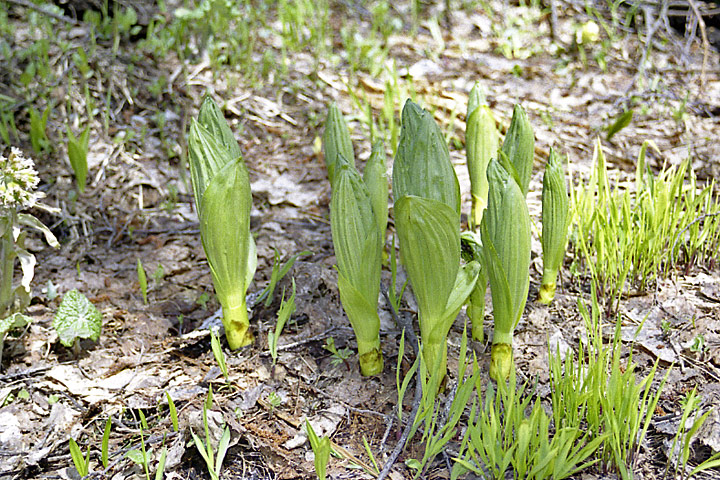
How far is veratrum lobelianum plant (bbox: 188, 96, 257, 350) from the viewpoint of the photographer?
5.34 feet

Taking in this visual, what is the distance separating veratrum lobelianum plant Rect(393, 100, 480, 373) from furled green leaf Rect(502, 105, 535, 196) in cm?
38

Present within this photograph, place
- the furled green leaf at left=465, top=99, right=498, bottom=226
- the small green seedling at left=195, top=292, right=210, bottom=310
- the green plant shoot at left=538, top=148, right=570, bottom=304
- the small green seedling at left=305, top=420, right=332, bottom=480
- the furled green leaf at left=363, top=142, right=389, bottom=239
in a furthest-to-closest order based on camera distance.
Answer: the small green seedling at left=195, top=292, right=210, bottom=310, the furled green leaf at left=465, top=99, right=498, bottom=226, the furled green leaf at left=363, top=142, right=389, bottom=239, the green plant shoot at left=538, top=148, right=570, bottom=304, the small green seedling at left=305, top=420, right=332, bottom=480

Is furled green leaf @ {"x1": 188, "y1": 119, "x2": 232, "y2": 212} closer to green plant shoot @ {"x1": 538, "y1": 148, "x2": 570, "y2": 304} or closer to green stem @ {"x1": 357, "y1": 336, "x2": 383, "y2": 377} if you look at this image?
green stem @ {"x1": 357, "y1": 336, "x2": 383, "y2": 377}

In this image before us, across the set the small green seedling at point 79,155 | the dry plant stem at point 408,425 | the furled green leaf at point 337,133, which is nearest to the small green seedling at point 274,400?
the dry plant stem at point 408,425

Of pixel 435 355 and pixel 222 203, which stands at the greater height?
pixel 222 203

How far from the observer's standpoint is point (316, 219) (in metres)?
2.60

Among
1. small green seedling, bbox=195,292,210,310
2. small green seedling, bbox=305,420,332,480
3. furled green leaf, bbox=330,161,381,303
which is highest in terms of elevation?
furled green leaf, bbox=330,161,381,303

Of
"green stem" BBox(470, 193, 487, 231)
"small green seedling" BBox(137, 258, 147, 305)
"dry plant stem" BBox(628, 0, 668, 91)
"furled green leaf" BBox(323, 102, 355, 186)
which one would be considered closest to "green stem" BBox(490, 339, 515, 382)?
"green stem" BBox(470, 193, 487, 231)

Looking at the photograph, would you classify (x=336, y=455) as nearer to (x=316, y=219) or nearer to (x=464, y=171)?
(x=316, y=219)

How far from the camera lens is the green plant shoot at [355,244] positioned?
1.52m

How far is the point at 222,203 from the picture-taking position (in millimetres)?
1635

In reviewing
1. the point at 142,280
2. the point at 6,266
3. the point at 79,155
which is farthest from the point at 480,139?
the point at 79,155

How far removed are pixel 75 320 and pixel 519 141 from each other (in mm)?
1436

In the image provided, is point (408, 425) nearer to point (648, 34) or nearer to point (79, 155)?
point (79, 155)
